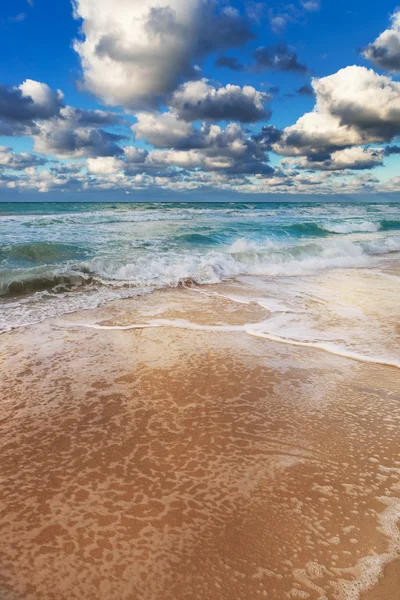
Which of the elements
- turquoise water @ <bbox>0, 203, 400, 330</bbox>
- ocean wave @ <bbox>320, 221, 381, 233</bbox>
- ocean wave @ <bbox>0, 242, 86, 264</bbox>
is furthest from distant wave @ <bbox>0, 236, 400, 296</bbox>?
ocean wave @ <bbox>320, 221, 381, 233</bbox>

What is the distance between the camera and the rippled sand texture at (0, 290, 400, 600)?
165 centimetres

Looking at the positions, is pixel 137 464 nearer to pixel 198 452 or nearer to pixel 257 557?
pixel 198 452

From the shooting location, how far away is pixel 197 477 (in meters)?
2.21

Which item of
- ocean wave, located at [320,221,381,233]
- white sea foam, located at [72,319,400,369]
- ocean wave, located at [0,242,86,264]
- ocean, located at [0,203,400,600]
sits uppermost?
ocean wave, located at [0,242,86,264]

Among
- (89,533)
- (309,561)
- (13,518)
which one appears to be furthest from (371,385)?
(13,518)

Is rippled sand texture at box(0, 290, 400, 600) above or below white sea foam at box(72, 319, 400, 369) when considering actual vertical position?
above

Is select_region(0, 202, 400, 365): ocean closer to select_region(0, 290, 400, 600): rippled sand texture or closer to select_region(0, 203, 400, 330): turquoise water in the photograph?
select_region(0, 203, 400, 330): turquoise water

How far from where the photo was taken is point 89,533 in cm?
183

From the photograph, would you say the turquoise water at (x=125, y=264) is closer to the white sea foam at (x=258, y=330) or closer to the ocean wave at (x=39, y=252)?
the ocean wave at (x=39, y=252)

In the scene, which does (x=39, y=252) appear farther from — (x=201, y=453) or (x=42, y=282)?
(x=201, y=453)

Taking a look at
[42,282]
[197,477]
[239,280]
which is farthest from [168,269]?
[197,477]

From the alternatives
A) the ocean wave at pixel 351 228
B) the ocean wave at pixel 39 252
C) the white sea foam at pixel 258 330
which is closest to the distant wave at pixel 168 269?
the ocean wave at pixel 39 252

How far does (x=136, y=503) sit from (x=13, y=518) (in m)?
0.59

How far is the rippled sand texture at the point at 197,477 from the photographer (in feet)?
5.41
